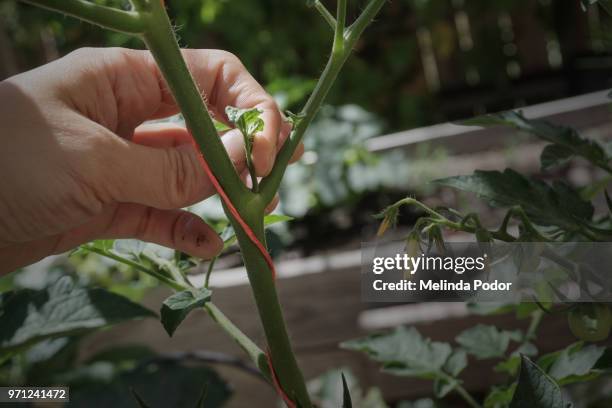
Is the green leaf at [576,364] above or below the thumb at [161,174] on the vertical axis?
below

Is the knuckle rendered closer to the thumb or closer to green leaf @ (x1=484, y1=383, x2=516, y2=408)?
the thumb

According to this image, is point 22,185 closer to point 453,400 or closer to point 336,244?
point 453,400

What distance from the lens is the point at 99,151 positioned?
0.62 m

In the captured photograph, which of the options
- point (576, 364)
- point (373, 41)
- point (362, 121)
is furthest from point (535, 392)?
point (373, 41)

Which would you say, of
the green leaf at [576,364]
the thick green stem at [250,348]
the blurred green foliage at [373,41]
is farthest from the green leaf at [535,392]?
the blurred green foliage at [373,41]

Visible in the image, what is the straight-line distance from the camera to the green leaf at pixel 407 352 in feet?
2.74

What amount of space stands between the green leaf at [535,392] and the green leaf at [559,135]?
0.28 m

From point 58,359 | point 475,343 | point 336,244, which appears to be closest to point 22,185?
point 475,343

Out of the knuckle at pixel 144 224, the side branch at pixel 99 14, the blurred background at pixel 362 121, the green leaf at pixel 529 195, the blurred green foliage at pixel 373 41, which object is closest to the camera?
the side branch at pixel 99 14

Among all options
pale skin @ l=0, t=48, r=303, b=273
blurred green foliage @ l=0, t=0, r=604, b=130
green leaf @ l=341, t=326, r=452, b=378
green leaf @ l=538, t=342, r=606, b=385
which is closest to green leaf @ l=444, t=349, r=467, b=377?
green leaf @ l=341, t=326, r=452, b=378

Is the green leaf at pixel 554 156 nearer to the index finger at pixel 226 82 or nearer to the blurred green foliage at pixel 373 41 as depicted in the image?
the index finger at pixel 226 82

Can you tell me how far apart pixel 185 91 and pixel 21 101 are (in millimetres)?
189

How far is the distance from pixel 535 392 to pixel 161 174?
393 mm

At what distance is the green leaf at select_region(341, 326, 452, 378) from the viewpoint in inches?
32.8
